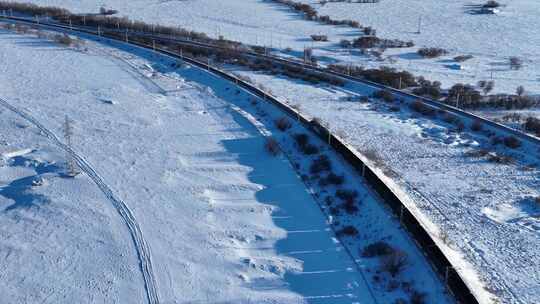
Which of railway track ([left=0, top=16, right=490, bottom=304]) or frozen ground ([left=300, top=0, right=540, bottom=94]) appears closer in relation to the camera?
railway track ([left=0, top=16, right=490, bottom=304])

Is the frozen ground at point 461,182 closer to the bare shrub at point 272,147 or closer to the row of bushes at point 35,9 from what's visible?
the bare shrub at point 272,147

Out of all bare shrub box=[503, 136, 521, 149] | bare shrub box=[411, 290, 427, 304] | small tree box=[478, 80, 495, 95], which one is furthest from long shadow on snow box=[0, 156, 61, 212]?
small tree box=[478, 80, 495, 95]

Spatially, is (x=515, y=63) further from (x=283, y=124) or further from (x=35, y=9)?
(x=35, y=9)

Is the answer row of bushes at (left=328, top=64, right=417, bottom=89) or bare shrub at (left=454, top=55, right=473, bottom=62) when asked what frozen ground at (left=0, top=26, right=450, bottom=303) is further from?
bare shrub at (left=454, top=55, right=473, bottom=62)

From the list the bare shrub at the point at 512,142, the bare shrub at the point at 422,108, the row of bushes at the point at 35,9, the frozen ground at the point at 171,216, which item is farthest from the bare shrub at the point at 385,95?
the row of bushes at the point at 35,9

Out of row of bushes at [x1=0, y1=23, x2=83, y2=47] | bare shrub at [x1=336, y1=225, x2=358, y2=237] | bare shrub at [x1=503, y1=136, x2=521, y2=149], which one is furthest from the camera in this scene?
row of bushes at [x1=0, y1=23, x2=83, y2=47]

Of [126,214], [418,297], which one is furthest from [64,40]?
[418,297]
